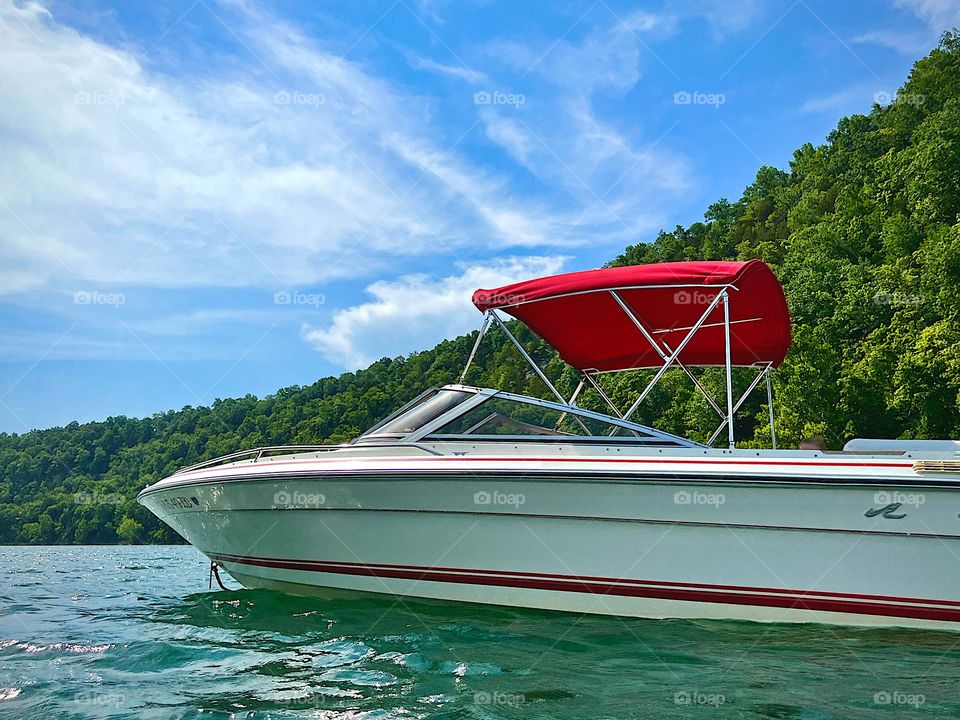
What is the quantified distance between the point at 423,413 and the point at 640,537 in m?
2.05

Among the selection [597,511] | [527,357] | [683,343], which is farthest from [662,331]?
[597,511]

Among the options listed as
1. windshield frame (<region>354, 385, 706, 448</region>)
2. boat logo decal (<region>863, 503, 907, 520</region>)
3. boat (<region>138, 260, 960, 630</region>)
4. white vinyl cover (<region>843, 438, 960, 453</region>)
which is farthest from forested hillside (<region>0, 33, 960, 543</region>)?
boat logo decal (<region>863, 503, 907, 520</region>)

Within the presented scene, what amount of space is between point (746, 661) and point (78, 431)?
5929 cm

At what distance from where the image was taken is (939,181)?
24828mm

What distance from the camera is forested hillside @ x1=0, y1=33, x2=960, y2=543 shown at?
20828mm

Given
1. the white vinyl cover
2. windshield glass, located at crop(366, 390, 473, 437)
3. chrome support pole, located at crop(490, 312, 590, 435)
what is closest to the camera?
the white vinyl cover

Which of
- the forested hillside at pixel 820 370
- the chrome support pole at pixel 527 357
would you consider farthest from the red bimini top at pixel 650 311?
the forested hillside at pixel 820 370

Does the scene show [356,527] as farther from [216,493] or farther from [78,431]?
[78,431]

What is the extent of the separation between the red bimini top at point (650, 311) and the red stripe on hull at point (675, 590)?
219 cm

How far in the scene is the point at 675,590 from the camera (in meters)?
4.93

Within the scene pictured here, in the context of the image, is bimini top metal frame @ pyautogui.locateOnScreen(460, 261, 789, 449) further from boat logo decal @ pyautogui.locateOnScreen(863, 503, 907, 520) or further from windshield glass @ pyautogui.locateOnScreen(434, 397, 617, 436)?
boat logo decal @ pyautogui.locateOnScreen(863, 503, 907, 520)

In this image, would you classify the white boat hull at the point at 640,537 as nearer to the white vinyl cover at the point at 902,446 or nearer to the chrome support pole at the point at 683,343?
the white vinyl cover at the point at 902,446

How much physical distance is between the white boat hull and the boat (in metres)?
0.01

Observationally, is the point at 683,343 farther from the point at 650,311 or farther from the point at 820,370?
the point at 820,370
